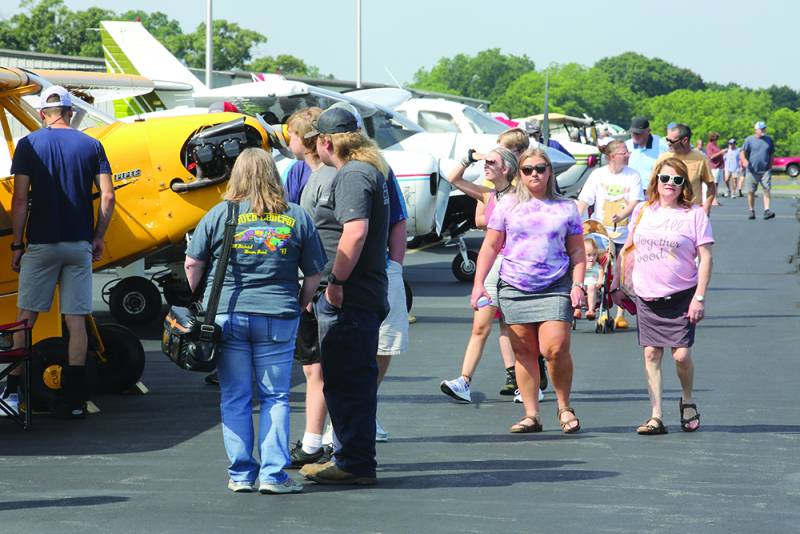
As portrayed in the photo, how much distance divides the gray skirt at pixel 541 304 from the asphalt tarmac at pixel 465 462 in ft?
A: 2.33

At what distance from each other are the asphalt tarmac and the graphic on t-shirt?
158 cm

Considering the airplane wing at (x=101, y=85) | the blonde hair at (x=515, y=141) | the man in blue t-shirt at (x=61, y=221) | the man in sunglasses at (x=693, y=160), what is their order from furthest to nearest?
the airplane wing at (x=101, y=85), the man in sunglasses at (x=693, y=160), the blonde hair at (x=515, y=141), the man in blue t-shirt at (x=61, y=221)

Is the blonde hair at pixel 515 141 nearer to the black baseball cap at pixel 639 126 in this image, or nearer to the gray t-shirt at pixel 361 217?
the gray t-shirt at pixel 361 217

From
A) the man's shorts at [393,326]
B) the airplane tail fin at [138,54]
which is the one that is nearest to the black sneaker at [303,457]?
the man's shorts at [393,326]

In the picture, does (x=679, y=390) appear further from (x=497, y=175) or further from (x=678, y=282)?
(x=497, y=175)

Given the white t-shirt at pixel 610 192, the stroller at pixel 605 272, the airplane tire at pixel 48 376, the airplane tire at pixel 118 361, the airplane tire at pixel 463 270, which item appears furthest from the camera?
the airplane tire at pixel 463 270

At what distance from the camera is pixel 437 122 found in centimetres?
1848

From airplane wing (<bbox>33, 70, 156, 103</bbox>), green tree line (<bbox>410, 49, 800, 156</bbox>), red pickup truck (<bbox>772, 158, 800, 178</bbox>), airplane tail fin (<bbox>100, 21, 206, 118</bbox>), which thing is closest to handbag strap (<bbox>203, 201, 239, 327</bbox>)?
airplane wing (<bbox>33, 70, 156, 103</bbox>)

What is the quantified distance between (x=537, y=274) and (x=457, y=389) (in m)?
1.22

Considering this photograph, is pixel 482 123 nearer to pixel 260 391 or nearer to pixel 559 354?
pixel 559 354

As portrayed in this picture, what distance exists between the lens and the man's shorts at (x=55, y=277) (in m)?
5.38

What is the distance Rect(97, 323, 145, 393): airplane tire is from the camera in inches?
244

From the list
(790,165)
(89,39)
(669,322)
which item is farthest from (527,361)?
(89,39)

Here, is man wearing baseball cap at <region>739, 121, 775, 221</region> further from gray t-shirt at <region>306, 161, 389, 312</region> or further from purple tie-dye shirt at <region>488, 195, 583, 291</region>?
gray t-shirt at <region>306, 161, 389, 312</region>
